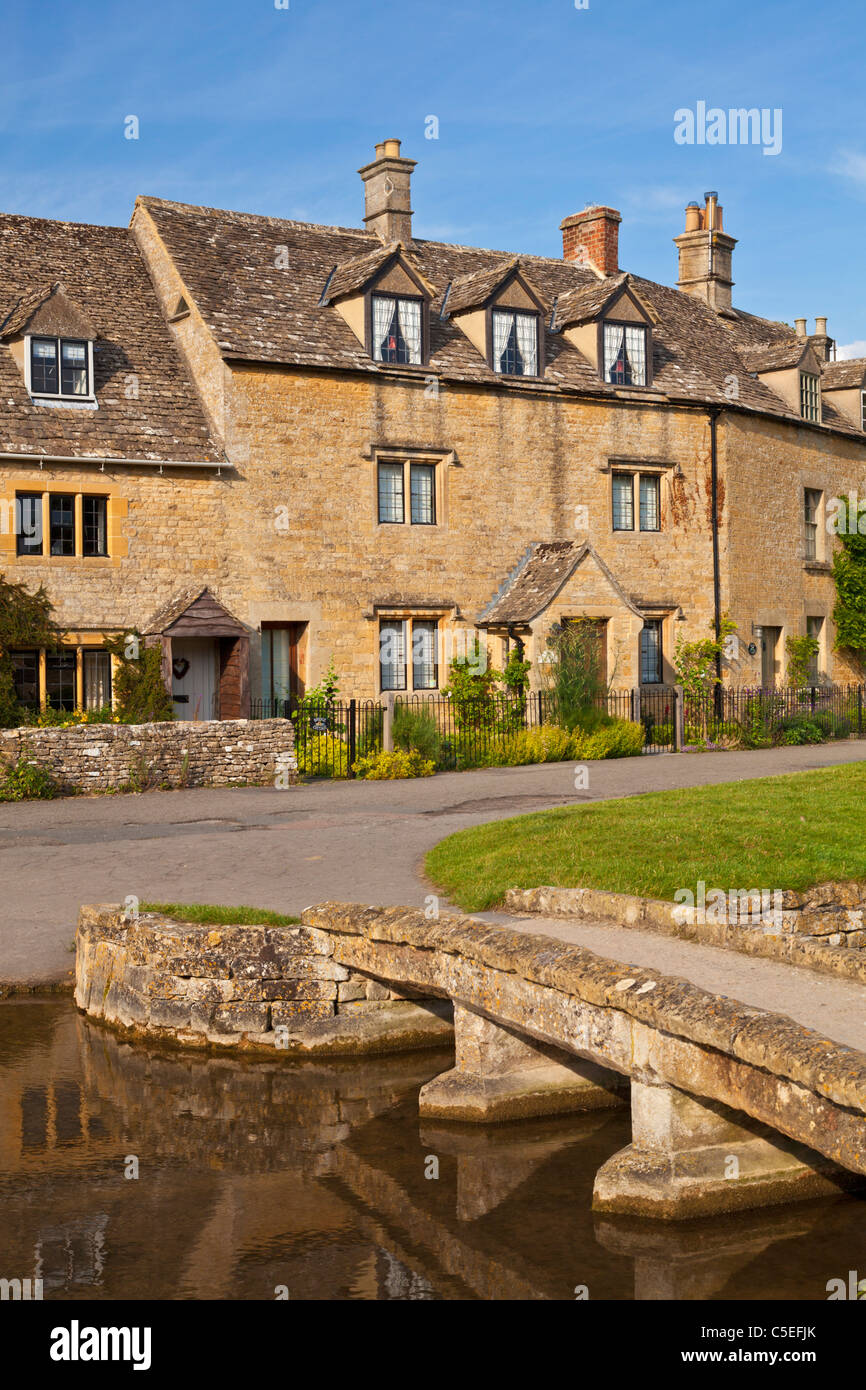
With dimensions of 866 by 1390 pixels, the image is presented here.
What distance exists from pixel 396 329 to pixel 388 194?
536 cm

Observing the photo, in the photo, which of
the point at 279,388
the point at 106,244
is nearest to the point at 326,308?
the point at 279,388

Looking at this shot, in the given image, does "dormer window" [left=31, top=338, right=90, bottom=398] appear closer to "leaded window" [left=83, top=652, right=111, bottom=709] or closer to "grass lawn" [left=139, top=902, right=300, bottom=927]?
"leaded window" [left=83, top=652, right=111, bottom=709]

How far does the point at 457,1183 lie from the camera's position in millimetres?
7426

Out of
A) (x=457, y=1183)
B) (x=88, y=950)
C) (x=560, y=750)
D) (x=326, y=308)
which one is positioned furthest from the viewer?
(x=326, y=308)

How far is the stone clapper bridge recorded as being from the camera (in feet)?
20.7

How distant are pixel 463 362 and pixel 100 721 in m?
11.2

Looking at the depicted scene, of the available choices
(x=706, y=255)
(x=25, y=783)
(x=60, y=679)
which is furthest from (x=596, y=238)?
(x=25, y=783)

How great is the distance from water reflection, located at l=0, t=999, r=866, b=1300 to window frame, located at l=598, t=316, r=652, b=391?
77.8 feet

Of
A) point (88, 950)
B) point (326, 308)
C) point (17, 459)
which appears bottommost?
point (88, 950)

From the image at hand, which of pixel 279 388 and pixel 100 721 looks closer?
pixel 100 721

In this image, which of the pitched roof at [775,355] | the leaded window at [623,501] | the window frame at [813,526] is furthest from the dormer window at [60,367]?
the window frame at [813,526]

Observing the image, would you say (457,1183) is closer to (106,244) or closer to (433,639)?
(433,639)

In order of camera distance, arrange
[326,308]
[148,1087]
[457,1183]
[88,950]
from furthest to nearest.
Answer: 1. [326,308]
2. [88,950]
3. [148,1087]
4. [457,1183]

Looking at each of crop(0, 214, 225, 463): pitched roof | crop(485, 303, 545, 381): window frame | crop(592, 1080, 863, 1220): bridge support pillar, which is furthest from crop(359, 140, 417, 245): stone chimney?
crop(592, 1080, 863, 1220): bridge support pillar
